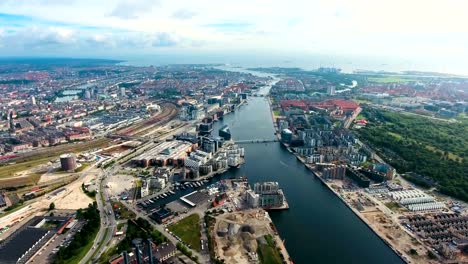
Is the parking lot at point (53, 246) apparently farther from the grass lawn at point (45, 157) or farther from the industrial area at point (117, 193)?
the grass lawn at point (45, 157)

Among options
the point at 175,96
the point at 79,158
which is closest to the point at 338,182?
the point at 79,158

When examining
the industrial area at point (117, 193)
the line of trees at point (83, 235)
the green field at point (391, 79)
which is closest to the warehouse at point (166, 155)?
the industrial area at point (117, 193)

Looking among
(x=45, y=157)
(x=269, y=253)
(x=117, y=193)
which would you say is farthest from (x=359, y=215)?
(x=45, y=157)

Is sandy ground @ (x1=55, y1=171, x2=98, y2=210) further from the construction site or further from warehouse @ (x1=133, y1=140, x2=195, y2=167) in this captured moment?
the construction site

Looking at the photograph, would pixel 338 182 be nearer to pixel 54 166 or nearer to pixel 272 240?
pixel 272 240

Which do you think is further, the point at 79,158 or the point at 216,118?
the point at 216,118

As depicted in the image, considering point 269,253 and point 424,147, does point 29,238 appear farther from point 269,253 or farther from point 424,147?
point 424,147
